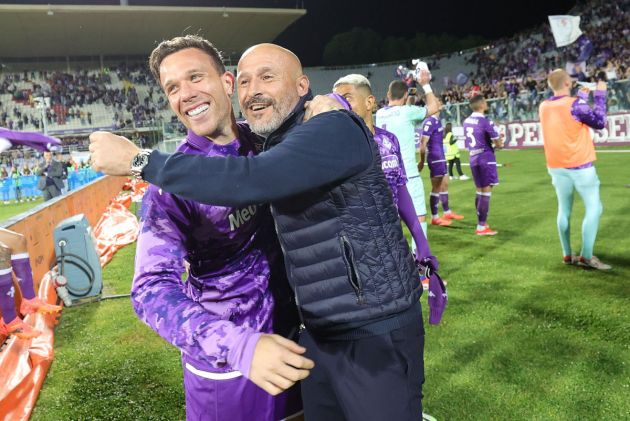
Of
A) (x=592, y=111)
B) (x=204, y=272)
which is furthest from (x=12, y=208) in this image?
(x=204, y=272)

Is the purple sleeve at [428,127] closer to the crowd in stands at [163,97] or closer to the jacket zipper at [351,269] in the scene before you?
the jacket zipper at [351,269]

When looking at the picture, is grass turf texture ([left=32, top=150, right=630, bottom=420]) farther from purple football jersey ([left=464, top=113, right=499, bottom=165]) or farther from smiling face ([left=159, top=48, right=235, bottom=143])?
smiling face ([left=159, top=48, right=235, bottom=143])

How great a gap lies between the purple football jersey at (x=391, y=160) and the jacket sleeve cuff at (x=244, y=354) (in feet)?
9.63

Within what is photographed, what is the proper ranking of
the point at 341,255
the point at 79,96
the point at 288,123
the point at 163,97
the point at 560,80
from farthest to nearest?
1. the point at 79,96
2. the point at 163,97
3. the point at 560,80
4. the point at 288,123
5. the point at 341,255

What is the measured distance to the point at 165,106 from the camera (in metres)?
44.9

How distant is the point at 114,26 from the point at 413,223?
4528cm

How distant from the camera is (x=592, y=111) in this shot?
5.94 m

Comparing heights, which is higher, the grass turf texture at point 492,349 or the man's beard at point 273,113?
the man's beard at point 273,113

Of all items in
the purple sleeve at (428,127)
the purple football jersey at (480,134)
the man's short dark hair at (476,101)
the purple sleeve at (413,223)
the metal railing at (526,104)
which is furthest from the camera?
the metal railing at (526,104)

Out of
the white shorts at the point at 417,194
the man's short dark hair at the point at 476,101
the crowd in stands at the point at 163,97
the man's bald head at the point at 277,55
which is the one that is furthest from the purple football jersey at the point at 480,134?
the crowd in stands at the point at 163,97

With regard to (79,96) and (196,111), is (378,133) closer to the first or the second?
(196,111)

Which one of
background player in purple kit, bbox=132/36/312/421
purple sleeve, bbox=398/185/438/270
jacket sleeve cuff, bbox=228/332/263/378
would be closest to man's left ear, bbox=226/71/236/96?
background player in purple kit, bbox=132/36/312/421

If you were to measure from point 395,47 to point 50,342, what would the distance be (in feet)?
226

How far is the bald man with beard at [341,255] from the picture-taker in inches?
59.9
